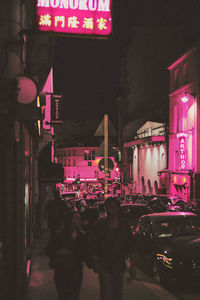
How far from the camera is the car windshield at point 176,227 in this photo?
1016 centimetres

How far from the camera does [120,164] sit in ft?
274

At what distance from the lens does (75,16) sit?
318 inches

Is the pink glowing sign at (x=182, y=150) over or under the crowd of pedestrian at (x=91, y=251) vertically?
over

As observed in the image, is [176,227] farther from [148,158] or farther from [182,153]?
[148,158]

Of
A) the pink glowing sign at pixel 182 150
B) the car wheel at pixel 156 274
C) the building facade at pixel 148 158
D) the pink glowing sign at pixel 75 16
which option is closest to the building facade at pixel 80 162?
the building facade at pixel 148 158

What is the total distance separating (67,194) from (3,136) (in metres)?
25.6

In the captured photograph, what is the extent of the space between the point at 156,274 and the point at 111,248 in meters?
3.69

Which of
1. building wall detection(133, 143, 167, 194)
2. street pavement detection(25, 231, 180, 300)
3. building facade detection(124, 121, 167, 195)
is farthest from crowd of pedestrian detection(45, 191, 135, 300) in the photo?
building wall detection(133, 143, 167, 194)

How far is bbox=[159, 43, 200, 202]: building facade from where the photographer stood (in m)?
41.4

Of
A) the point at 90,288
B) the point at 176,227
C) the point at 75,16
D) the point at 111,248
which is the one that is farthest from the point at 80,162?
Answer: the point at 111,248

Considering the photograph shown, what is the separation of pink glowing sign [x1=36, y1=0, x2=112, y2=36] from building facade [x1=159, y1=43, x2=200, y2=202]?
3414cm

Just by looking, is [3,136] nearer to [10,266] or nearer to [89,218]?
[10,266]

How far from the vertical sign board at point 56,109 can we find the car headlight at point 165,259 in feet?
58.4

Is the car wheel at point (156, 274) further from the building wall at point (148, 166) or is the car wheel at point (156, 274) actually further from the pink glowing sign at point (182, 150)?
the building wall at point (148, 166)
